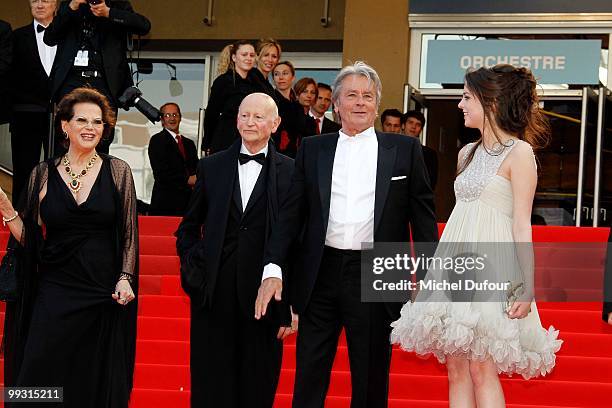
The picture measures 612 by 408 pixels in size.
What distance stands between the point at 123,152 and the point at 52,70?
798 centimetres

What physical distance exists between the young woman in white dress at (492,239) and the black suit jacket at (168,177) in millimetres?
7434

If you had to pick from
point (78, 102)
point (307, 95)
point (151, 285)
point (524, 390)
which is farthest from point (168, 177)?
point (78, 102)

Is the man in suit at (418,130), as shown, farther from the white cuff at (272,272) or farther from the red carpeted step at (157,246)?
the white cuff at (272,272)

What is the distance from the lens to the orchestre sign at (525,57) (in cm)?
1370

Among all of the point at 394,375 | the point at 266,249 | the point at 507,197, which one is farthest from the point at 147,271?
the point at 507,197

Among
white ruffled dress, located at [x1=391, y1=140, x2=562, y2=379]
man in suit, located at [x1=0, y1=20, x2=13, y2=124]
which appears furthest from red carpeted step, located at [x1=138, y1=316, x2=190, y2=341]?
white ruffled dress, located at [x1=391, y1=140, x2=562, y2=379]

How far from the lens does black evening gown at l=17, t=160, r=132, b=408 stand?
6289 millimetres

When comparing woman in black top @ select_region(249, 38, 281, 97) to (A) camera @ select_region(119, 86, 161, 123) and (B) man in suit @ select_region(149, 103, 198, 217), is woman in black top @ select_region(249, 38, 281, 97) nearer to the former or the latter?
(A) camera @ select_region(119, 86, 161, 123)

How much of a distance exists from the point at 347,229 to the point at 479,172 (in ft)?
2.17

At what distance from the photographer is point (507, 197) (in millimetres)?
5246

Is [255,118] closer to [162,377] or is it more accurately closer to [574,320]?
[162,377]

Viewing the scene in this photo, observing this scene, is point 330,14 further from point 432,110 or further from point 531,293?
point 531,293

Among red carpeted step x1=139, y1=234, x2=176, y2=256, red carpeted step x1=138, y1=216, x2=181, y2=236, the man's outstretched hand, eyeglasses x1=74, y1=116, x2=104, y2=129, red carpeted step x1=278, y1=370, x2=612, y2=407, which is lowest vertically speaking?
red carpeted step x1=278, y1=370, x2=612, y2=407

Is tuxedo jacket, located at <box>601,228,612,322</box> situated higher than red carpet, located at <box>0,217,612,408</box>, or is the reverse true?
tuxedo jacket, located at <box>601,228,612,322</box>
